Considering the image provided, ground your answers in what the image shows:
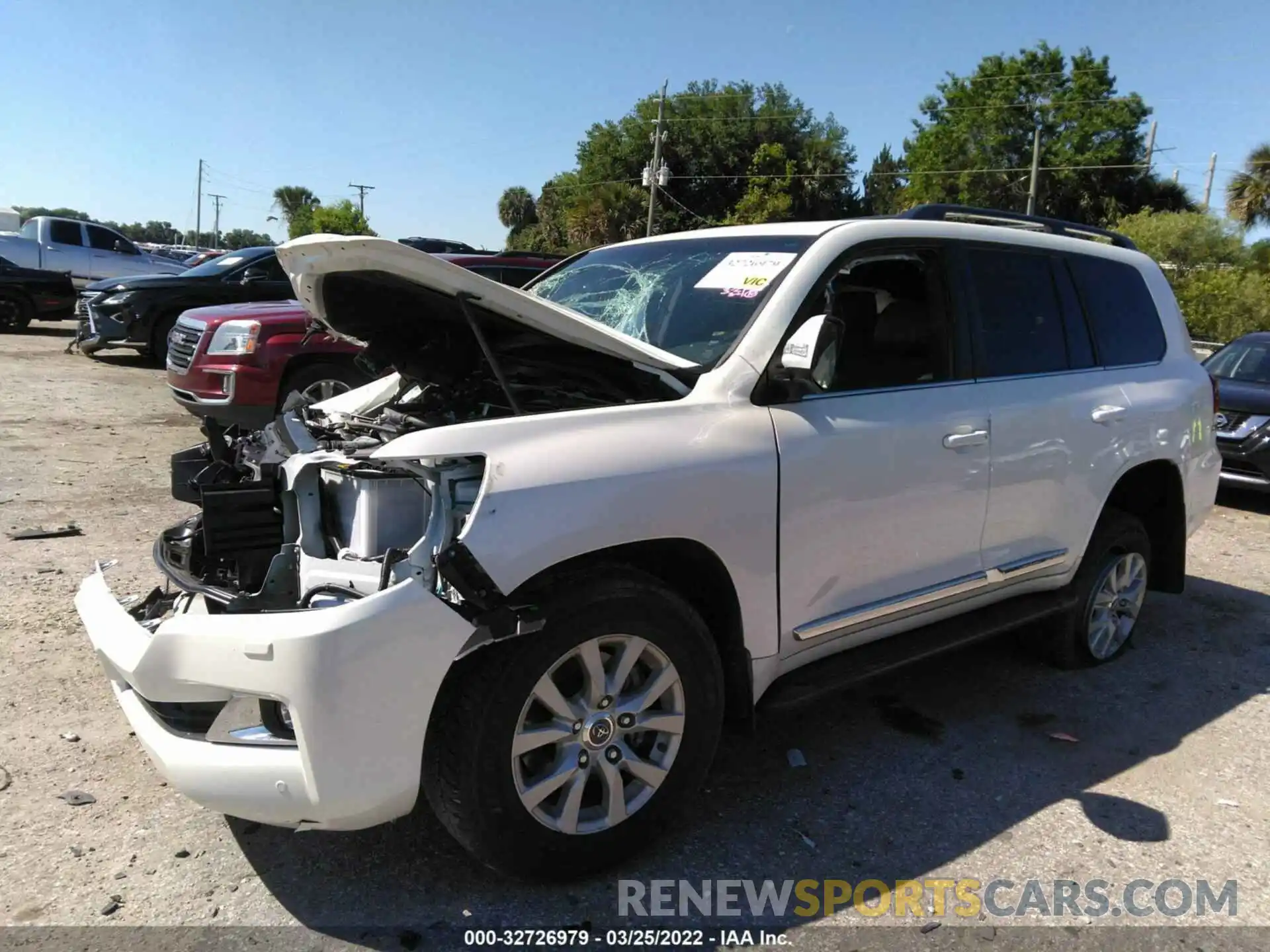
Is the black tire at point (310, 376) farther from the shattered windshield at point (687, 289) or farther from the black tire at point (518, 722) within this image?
the black tire at point (518, 722)

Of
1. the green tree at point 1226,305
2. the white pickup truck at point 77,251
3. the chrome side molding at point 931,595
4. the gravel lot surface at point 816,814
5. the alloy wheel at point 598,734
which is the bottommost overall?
the gravel lot surface at point 816,814

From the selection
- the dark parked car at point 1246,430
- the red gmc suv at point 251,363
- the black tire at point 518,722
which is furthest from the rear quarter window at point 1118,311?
the red gmc suv at point 251,363

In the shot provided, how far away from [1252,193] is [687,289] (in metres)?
36.6

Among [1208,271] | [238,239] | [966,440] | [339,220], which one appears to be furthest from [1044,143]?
[238,239]

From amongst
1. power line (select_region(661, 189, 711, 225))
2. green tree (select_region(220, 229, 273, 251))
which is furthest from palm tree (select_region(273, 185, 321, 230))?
power line (select_region(661, 189, 711, 225))

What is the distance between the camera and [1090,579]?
4.39 metres

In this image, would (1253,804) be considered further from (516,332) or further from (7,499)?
(7,499)

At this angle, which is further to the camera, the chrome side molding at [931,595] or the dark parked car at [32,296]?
the dark parked car at [32,296]

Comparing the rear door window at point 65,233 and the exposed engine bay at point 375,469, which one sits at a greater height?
the rear door window at point 65,233

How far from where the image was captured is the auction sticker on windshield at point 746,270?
131 inches

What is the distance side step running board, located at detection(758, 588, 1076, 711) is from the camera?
10.3 ft

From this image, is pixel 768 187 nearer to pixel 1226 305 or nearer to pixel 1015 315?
pixel 1226 305

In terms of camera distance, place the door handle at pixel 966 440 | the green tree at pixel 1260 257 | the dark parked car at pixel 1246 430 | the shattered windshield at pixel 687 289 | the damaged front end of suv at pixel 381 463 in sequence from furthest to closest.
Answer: the green tree at pixel 1260 257 → the dark parked car at pixel 1246 430 → the door handle at pixel 966 440 → the shattered windshield at pixel 687 289 → the damaged front end of suv at pixel 381 463

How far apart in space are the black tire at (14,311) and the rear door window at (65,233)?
9.00 feet
